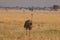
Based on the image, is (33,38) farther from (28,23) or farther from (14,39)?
(28,23)

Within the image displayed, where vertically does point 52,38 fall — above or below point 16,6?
above

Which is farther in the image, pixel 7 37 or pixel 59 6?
pixel 59 6

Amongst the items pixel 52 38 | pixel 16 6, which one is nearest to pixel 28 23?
pixel 52 38

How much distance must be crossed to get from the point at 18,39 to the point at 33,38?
0.95 metres

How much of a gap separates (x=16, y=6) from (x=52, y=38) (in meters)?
66.0

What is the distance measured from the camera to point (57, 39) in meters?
17.3

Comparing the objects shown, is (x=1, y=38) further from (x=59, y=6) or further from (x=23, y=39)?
(x=59, y=6)

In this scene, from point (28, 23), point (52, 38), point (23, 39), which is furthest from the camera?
point (28, 23)

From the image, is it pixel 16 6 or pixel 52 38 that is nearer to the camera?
Answer: pixel 52 38

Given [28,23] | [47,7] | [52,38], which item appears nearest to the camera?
[52,38]

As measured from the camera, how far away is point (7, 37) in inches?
686

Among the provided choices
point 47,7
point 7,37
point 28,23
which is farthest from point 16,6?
point 7,37

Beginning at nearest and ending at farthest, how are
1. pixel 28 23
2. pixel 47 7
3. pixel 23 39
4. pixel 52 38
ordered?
pixel 23 39 → pixel 52 38 → pixel 28 23 → pixel 47 7

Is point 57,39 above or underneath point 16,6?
above
